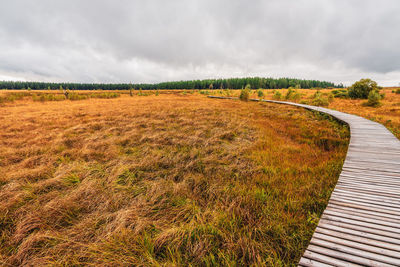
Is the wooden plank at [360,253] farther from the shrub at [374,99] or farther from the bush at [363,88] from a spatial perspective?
the bush at [363,88]

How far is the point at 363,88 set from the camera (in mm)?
27344

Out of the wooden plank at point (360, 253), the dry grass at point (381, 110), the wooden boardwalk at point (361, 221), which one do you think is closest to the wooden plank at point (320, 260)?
the wooden boardwalk at point (361, 221)

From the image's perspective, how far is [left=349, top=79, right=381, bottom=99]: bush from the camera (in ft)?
88.3

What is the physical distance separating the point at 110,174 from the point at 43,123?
11.0 metres

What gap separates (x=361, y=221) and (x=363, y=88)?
3803 centimetres

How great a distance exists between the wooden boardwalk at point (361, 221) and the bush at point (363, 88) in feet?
113

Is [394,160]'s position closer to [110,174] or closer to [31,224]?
[110,174]

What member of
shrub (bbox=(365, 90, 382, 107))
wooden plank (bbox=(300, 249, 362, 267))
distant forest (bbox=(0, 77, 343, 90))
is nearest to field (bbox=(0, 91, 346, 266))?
wooden plank (bbox=(300, 249, 362, 267))

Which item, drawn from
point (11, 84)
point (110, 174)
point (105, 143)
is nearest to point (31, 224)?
point (110, 174)

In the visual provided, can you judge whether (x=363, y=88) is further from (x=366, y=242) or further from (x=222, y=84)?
(x=222, y=84)

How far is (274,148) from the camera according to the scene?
6414mm

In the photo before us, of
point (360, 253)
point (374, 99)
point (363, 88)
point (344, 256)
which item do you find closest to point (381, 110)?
point (374, 99)

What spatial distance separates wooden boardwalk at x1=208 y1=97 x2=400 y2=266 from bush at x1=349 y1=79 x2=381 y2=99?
34.4 m

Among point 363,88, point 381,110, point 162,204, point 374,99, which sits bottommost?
point 162,204
